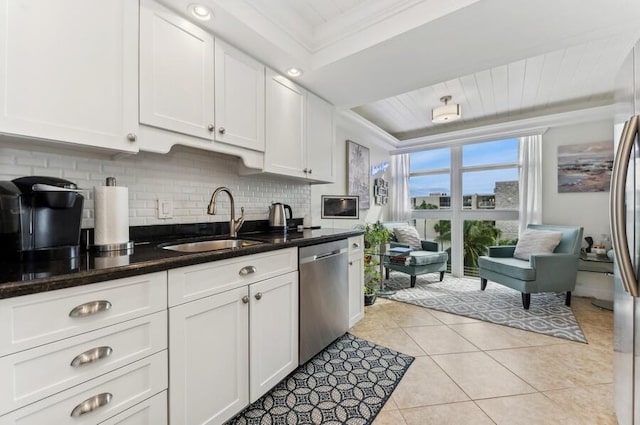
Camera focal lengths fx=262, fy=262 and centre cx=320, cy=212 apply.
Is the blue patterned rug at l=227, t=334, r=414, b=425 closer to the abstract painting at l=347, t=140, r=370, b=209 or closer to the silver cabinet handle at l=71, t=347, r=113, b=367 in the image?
the silver cabinet handle at l=71, t=347, r=113, b=367

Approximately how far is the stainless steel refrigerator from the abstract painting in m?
2.72

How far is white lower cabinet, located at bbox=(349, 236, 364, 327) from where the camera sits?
2.43m

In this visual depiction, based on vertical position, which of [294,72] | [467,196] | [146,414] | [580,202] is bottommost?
[146,414]

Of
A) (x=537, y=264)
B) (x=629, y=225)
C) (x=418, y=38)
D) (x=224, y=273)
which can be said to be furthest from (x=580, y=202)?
(x=224, y=273)

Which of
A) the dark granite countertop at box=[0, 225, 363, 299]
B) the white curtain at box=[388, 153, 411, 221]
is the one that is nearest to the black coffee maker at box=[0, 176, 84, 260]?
the dark granite countertop at box=[0, 225, 363, 299]

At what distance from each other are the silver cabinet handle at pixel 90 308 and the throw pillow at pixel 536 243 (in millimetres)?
4124

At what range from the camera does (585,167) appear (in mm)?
3453

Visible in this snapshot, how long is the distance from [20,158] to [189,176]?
786mm

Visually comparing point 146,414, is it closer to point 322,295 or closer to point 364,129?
point 322,295

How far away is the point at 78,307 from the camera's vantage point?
0.82 m

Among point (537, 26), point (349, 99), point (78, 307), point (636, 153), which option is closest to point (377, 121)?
point (349, 99)

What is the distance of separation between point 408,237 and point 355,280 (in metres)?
2.01

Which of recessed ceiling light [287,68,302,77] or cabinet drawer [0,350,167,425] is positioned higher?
recessed ceiling light [287,68,302,77]

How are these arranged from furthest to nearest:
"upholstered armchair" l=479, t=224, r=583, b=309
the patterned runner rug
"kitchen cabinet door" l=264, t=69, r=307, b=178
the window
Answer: the window < "upholstered armchair" l=479, t=224, r=583, b=309 < the patterned runner rug < "kitchen cabinet door" l=264, t=69, r=307, b=178
